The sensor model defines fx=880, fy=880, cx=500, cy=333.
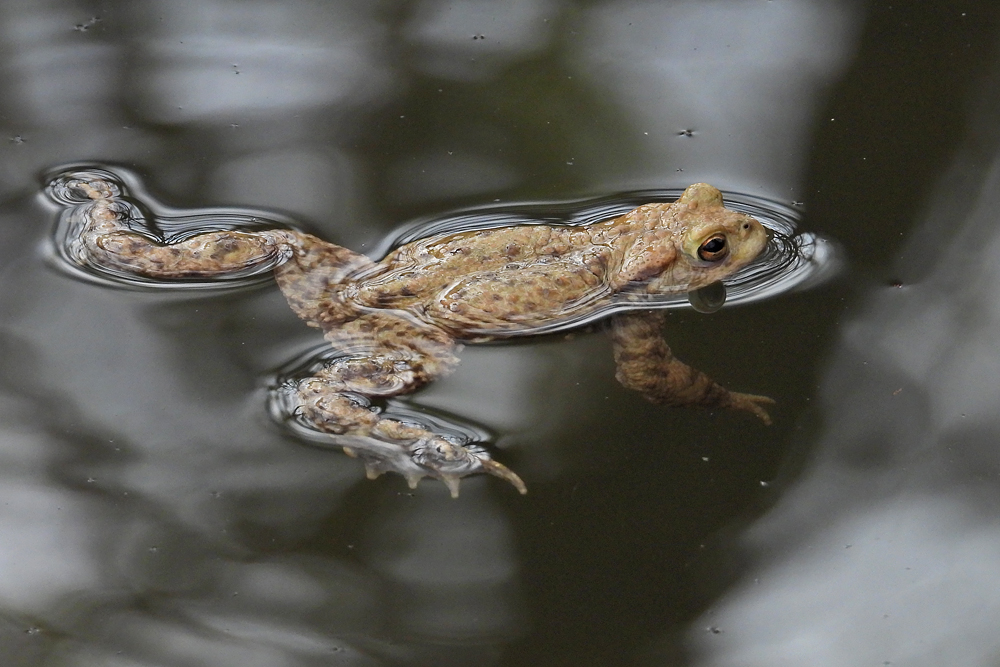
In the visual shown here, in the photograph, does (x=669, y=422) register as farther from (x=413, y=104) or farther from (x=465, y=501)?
(x=413, y=104)

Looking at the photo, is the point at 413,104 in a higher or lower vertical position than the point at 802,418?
higher

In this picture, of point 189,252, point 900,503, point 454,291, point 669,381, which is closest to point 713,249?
point 669,381

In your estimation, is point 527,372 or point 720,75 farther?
point 720,75

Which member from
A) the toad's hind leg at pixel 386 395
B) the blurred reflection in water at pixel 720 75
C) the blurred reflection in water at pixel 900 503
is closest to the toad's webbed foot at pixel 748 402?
the blurred reflection in water at pixel 900 503

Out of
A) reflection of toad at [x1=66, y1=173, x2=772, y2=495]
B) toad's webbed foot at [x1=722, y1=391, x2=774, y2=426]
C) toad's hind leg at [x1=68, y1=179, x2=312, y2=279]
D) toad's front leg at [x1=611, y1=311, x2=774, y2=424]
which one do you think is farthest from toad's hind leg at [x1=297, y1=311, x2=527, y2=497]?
toad's webbed foot at [x1=722, y1=391, x2=774, y2=426]

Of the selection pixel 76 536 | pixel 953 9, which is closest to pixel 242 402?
pixel 76 536

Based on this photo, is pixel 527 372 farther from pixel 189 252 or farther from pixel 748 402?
pixel 189 252

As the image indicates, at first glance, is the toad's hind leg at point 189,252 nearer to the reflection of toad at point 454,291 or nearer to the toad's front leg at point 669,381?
the reflection of toad at point 454,291
